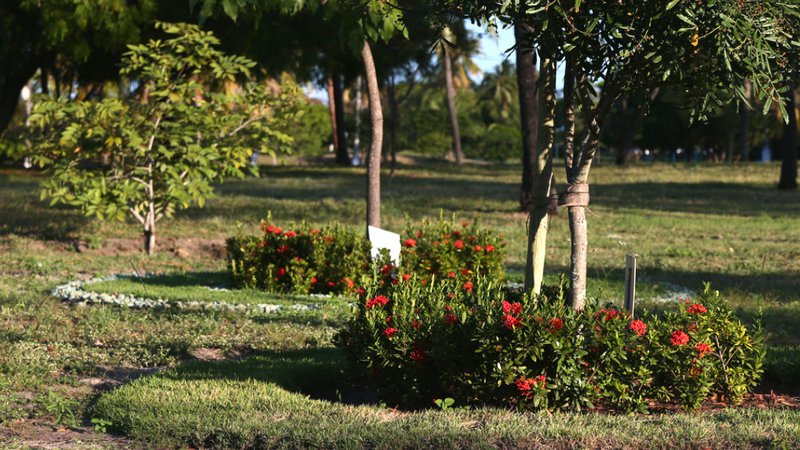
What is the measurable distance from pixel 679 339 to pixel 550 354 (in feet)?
2.34

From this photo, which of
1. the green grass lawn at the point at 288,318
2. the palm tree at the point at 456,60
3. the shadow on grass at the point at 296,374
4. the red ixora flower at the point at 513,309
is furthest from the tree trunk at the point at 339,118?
the red ixora flower at the point at 513,309

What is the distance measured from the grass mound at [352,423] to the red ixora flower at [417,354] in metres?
0.31

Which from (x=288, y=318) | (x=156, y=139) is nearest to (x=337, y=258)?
(x=288, y=318)

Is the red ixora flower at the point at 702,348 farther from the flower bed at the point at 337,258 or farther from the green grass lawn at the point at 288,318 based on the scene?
the flower bed at the point at 337,258

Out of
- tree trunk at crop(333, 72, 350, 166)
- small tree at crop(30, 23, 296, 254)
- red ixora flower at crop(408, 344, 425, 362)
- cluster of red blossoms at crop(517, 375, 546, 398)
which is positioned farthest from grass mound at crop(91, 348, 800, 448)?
tree trunk at crop(333, 72, 350, 166)

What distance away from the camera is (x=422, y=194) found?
25438 mm

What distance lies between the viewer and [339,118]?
36.2m

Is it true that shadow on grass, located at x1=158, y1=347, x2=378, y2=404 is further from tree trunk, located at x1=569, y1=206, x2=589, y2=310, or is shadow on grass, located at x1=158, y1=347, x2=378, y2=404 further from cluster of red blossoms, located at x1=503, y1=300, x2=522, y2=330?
tree trunk, located at x1=569, y1=206, x2=589, y2=310

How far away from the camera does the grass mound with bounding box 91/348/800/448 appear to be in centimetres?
497

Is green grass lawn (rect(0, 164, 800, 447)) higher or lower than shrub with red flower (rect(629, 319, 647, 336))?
lower

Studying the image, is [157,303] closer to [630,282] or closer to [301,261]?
[301,261]

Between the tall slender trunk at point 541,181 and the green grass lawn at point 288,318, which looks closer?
the green grass lawn at point 288,318

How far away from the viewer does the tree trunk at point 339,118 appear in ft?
115

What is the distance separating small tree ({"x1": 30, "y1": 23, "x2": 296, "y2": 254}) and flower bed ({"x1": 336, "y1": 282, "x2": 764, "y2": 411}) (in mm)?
7555
